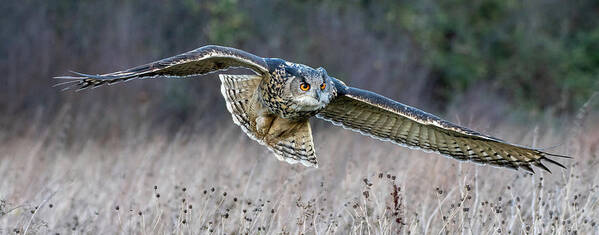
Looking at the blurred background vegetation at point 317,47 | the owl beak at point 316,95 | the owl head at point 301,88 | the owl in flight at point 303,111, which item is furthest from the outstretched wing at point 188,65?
the blurred background vegetation at point 317,47

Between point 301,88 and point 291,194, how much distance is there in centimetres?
78

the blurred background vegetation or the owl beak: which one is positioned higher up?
the blurred background vegetation

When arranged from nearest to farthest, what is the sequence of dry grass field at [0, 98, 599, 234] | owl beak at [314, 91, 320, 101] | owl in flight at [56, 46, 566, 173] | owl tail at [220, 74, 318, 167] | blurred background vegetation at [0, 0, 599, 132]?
dry grass field at [0, 98, 599, 234] < owl in flight at [56, 46, 566, 173] < owl beak at [314, 91, 320, 101] < owl tail at [220, 74, 318, 167] < blurred background vegetation at [0, 0, 599, 132]

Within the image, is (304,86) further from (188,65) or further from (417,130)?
(417,130)

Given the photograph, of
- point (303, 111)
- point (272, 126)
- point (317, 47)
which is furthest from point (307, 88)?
point (317, 47)

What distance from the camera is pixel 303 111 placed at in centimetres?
596

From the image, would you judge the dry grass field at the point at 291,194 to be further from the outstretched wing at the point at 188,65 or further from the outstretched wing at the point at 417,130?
the outstretched wing at the point at 188,65

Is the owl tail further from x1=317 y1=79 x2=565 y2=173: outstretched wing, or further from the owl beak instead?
the owl beak

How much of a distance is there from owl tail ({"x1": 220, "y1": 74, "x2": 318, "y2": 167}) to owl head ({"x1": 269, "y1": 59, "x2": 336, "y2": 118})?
14.1 inches

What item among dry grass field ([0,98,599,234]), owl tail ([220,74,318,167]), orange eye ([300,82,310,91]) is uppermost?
orange eye ([300,82,310,91])

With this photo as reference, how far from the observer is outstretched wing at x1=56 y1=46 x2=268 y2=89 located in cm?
509

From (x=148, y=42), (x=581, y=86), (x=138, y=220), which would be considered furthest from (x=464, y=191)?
(x=581, y=86)

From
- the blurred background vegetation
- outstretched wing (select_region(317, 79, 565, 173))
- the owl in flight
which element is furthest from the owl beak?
the blurred background vegetation

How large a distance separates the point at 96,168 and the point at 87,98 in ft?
12.1
